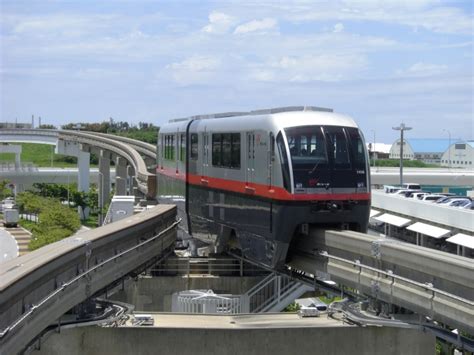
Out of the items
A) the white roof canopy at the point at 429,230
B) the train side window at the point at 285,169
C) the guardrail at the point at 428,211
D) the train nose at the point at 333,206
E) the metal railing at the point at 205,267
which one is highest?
the train side window at the point at 285,169

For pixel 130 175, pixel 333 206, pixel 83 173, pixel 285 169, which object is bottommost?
pixel 83 173

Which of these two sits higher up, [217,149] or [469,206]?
[217,149]

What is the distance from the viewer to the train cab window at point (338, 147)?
18828mm

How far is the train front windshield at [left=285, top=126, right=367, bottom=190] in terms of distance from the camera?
18484mm

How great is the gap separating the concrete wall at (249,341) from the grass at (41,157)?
3870 inches

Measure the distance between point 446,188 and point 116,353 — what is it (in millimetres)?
68446

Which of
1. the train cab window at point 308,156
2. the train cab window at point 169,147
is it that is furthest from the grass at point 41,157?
the train cab window at point 308,156

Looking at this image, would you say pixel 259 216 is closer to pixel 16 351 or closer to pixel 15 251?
pixel 16 351

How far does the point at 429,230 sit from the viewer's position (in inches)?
1676

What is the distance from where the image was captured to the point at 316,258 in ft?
62.5

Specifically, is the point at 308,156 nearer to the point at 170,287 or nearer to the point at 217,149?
the point at 217,149

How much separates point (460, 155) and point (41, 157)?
5268 cm

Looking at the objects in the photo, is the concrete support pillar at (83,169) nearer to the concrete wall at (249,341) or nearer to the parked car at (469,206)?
the parked car at (469,206)

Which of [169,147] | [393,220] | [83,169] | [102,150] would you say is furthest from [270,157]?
[83,169]
